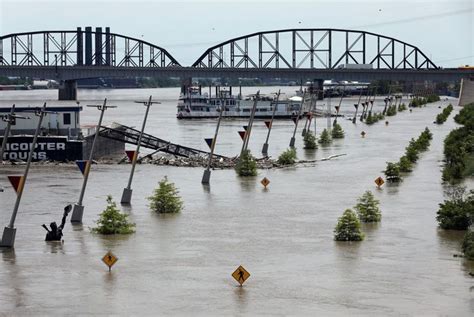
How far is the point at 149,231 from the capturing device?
45844mm

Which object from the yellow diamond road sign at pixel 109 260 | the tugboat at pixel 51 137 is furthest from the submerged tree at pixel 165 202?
the tugboat at pixel 51 137

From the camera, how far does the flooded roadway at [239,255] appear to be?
3256cm

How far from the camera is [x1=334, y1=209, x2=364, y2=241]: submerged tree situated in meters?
43.3

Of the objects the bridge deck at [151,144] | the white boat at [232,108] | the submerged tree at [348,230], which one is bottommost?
the white boat at [232,108]

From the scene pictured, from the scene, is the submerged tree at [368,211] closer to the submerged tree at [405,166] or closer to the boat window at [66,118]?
A: the submerged tree at [405,166]

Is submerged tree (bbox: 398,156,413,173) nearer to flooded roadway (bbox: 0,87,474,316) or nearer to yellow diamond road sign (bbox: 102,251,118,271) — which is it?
flooded roadway (bbox: 0,87,474,316)

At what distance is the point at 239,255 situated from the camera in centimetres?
4022

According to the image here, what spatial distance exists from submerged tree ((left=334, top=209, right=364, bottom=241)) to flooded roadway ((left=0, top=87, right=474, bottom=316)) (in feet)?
1.31

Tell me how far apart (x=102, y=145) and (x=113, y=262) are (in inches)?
1831

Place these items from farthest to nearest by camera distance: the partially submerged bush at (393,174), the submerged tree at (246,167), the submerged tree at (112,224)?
1. the submerged tree at (246,167)
2. the partially submerged bush at (393,174)
3. the submerged tree at (112,224)

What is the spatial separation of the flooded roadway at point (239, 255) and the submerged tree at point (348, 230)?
40 cm

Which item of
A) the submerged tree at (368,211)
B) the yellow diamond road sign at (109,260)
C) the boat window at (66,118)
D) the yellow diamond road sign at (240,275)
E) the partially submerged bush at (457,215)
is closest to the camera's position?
the yellow diamond road sign at (240,275)

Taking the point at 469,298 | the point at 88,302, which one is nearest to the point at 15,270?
the point at 88,302

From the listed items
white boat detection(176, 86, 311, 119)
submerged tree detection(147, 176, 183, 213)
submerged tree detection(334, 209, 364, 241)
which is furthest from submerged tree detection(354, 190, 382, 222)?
white boat detection(176, 86, 311, 119)
